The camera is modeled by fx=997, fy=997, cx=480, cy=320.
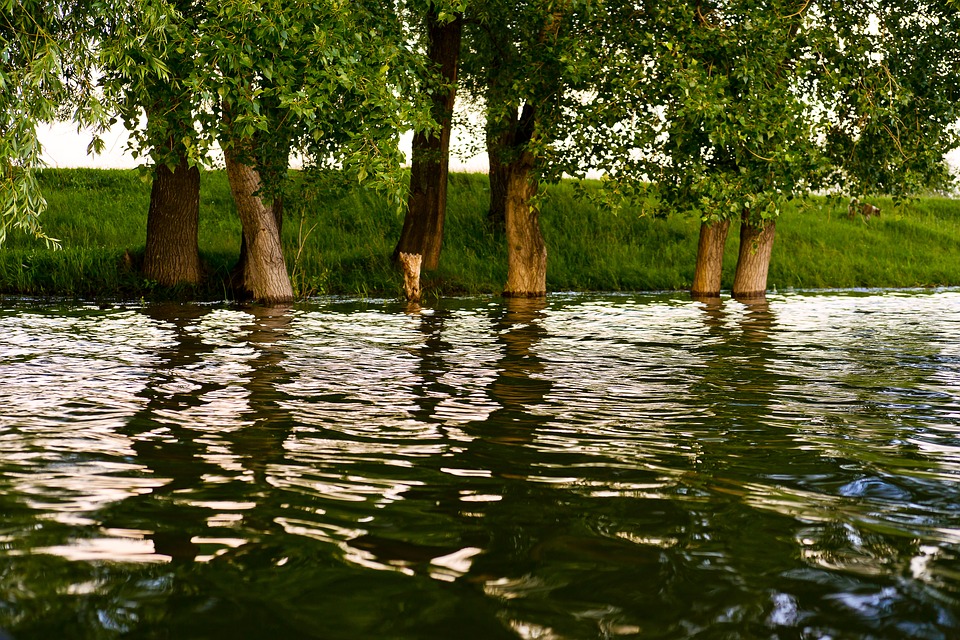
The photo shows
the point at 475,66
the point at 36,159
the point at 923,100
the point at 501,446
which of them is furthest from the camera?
the point at 475,66

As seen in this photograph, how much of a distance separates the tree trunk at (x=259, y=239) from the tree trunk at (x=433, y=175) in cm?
Result: 468

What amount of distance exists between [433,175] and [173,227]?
7.01 meters

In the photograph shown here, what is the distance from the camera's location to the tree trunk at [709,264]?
2777cm

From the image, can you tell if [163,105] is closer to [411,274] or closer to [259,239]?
[259,239]

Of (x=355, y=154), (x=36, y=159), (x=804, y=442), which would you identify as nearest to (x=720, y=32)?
(x=355, y=154)

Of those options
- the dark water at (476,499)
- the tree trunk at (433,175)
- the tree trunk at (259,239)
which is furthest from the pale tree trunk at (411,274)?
the dark water at (476,499)

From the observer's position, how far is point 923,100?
2322cm

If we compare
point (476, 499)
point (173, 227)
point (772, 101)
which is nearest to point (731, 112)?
point (772, 101)

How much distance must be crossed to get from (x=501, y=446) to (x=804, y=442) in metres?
1.98

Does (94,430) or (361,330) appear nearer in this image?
(94,430)

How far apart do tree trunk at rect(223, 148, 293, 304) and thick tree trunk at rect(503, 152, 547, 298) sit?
6531 millimetres

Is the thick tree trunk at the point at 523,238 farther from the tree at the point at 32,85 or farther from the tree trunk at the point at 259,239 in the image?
the tree at the point at 32,85

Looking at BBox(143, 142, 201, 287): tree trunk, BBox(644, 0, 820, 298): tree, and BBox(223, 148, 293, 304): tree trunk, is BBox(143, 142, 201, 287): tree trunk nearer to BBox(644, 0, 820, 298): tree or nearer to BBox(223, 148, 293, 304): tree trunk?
BBox(223, 148, 293, 304): tree trunk

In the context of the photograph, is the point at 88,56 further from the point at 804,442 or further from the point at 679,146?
the point at 679,146
